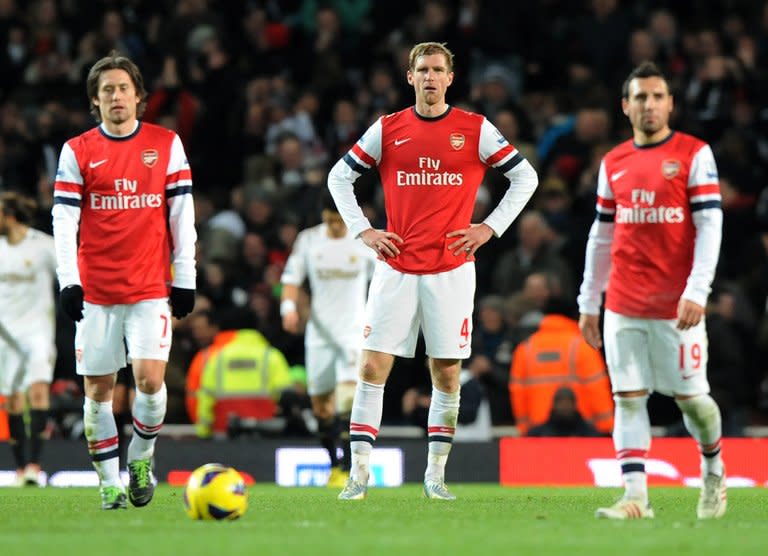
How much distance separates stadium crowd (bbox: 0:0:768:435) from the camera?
635 inches

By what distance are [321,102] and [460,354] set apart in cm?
1013

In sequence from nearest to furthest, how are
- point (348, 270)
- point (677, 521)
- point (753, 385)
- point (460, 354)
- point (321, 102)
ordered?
1. point (677, 521)
2. point (460, 354)
3. point (348, 270)
4. point (753, 385)
5. point (321, 102)

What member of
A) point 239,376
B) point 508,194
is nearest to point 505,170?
point 508,194

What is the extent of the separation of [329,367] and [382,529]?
6.20 meters

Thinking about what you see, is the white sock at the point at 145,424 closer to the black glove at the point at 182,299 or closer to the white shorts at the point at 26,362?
the black glove at the point at 182,299

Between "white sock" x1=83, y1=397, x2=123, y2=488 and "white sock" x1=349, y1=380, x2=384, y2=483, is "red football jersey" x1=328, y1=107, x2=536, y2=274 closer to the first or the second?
"white sock" x1=349, y1=380, x2=384, y2=483

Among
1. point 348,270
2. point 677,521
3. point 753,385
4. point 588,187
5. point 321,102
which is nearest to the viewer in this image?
point 677,521

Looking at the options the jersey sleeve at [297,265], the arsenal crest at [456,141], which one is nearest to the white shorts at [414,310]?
the arsenal crest at [456,141]

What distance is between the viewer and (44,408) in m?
14.2

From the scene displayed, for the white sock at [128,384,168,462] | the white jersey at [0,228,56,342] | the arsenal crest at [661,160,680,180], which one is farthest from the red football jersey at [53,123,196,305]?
the white jersey at [0,228,56,342]

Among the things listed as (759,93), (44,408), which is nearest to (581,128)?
(759,93)

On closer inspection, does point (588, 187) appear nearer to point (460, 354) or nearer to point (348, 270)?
point (348, 270)

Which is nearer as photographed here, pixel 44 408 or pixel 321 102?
pixel 44 408

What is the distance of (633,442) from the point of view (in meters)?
8.34
